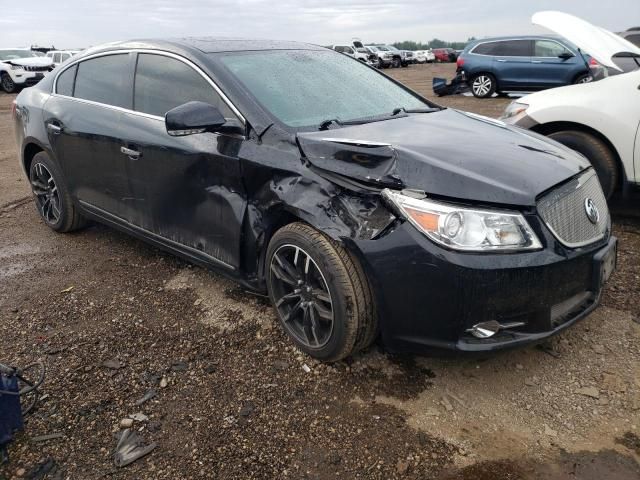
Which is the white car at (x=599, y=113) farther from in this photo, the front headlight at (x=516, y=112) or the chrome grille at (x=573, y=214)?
the chrome grille at (x=573, y=214)

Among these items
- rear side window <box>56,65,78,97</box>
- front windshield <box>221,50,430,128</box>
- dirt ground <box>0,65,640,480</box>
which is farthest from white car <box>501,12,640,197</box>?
rear side window <box>56,65,78,97</box>

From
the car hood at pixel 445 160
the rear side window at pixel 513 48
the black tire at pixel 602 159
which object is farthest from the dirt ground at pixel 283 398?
the rear side window at pixel 513 48

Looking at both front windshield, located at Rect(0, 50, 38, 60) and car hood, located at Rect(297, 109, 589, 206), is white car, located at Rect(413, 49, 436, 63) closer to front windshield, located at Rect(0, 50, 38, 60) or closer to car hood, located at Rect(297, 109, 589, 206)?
front windshield, located at Rect(0, 50, 38, 60)


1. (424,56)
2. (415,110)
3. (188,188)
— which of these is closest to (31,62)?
(188,188)

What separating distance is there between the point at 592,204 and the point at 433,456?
1.48m


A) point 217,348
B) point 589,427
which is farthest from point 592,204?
point 217,348

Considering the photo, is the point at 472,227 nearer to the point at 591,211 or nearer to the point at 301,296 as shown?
the point at 591,211

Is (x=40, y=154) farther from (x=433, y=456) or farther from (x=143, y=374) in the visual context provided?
(x=433, y=456)

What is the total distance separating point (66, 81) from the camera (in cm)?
439

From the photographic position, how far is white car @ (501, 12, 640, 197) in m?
4.12

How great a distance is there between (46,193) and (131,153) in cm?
169

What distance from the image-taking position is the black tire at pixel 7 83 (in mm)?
20172

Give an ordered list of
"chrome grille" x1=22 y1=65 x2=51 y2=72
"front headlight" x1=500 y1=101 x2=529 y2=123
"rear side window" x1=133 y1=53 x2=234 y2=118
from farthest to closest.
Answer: "chrome grille" x1=22 y1=65 x2=51 y2=72 < "front headlight" x1=500 y1=101 x2=529 y2=123 < "rear side window" x1=133 y1=53 x2=234 y2=118

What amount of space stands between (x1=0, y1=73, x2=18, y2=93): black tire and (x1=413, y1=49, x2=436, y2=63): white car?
30.2m
